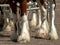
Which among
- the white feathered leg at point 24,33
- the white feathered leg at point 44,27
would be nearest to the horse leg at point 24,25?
the white feathered leg at point 24,33

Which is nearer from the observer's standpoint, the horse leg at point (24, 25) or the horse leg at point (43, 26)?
the horse leg at point (24, 25)

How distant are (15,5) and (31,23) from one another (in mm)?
1945

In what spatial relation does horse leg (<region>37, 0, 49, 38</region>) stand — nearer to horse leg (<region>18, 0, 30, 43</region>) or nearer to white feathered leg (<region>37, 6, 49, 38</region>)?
white feathered leg (<region>37, 6, 49, 38</region>)

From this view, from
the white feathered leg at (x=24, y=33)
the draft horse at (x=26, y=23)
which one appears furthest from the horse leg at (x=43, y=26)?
the white feathered leg at (x=24, y=33)

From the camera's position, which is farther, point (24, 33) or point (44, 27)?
point (44, 27)

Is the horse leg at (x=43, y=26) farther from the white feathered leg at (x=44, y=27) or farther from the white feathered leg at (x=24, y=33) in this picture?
the white feathered leg at (x=24, y=33)

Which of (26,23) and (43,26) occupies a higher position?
(26,23)

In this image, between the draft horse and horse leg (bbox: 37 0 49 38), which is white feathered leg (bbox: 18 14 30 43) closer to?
the draft horse

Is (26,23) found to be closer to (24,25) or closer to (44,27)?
(24,25)

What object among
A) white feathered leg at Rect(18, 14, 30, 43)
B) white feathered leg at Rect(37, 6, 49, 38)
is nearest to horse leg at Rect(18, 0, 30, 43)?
white feathered leg at Rect(18, 14, 30, 43)

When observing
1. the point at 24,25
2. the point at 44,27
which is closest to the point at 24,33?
the point at 24,25

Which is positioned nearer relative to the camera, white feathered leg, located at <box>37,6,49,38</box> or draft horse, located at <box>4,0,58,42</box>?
draft horse, located at <box>4,0,58,42</box>

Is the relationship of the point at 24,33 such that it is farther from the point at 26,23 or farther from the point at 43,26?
the point at 43,26

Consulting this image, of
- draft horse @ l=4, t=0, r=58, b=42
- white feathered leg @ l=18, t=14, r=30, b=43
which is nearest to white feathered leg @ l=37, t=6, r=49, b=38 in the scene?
draft horse @ l=4, t=0, r=58, b=42
